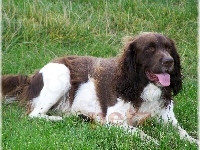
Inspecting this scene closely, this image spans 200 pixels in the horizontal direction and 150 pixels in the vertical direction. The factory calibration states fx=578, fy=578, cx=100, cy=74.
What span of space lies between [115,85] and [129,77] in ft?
0.81

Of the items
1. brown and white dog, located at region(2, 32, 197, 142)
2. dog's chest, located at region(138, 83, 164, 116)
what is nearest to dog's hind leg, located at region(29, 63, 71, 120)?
brown and white dog, located at region(2, 32, 197, 142)

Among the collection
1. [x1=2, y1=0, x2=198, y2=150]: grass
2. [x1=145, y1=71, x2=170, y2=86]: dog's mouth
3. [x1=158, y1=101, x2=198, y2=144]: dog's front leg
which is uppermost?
[x1=145, y1=71, x2=170, y2=86]: dog's mouth

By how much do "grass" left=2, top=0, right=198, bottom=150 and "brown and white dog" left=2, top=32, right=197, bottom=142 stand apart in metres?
0.25

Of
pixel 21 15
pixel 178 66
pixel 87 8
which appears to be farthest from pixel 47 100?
pixel 87 8

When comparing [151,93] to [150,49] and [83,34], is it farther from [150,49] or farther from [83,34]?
[83,34]

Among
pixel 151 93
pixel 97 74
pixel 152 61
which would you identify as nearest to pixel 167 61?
pixel 152 61

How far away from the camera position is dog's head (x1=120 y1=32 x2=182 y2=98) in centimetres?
662

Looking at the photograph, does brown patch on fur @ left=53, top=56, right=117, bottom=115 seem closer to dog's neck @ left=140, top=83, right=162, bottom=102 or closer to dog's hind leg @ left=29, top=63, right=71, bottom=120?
dog's hind leg @ left=29, top=63, right=71, bottom=120

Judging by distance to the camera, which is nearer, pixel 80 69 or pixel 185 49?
pixel 80 69

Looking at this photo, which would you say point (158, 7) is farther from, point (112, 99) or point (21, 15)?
point (112, 99)

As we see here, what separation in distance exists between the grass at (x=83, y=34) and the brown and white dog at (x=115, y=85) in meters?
0.25

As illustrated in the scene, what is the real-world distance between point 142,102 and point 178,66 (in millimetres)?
653

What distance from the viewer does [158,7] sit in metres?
11.1

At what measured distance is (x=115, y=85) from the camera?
713 cm
